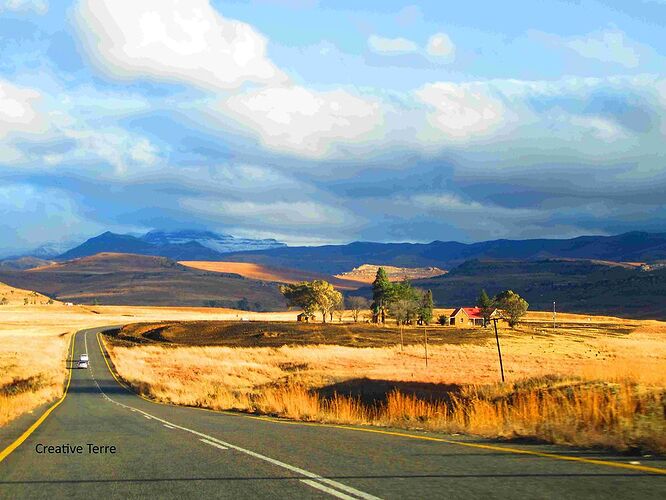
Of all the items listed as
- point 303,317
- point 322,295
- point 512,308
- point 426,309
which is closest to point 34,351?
point 322,295

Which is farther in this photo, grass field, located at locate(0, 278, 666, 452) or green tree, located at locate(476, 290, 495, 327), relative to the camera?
green tree, located at locate(476, 290, 495, 327)

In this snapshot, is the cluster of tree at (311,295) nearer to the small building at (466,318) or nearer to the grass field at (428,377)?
the grass field at (428,377)

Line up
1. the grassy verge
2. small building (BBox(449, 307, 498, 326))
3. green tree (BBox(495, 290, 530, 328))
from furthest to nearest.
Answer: small building (BBox(449, 307, 498, 326)) → green tree (BBox(495, 290, 530, 328)) → the grassy verge

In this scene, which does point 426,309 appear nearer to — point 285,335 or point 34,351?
point 285,335

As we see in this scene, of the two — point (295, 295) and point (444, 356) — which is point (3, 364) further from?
point (295, 295)

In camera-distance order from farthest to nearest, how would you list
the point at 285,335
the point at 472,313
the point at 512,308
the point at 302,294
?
the point at 472,313, the point at 302,294, the point at 512,308, the point at 285,335

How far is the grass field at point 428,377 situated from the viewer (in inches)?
548

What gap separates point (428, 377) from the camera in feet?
162

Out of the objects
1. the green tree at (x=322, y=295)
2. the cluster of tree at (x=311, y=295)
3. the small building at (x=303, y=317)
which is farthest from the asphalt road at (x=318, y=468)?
the small building at (x=303, y=317)

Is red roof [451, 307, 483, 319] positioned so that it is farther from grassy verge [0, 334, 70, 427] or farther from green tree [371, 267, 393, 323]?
grassy verge [0, 334, 70, 427]

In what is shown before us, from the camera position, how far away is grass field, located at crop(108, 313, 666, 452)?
13.9 metres

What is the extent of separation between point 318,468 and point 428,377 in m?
40.3

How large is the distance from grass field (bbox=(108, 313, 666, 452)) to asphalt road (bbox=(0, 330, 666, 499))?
Result: 74.5 inches

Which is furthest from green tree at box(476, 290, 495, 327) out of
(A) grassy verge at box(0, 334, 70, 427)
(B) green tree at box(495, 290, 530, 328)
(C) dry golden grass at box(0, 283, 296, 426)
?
(A) grassy verge at box(0, 334, 70, 427)
